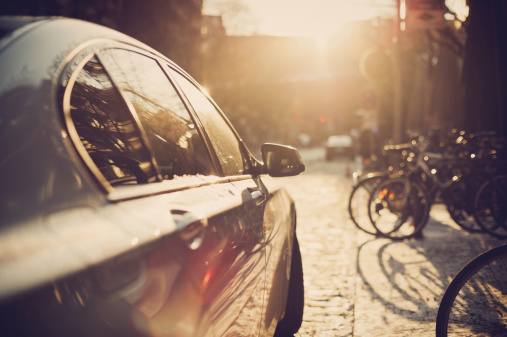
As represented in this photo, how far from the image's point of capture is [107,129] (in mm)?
1990

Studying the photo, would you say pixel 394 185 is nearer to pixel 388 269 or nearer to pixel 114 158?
pixel 388 269

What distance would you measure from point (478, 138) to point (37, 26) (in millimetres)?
8473

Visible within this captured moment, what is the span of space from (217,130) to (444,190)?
20.0ft

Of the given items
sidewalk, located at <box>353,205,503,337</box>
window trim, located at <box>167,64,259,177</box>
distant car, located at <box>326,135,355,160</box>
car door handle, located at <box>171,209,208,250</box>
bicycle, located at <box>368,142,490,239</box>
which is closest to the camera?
car door handle, located at <box>171,209,208,250</box>

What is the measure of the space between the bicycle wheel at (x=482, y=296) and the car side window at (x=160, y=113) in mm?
1272

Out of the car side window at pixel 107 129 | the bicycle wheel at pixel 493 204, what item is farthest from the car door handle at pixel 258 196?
the bicycle wheel at pixel 493 204

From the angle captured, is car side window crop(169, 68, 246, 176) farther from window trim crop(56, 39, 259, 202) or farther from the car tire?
the car tire

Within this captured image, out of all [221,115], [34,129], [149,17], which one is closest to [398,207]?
[221,115]

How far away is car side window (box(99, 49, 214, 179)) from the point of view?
221cm

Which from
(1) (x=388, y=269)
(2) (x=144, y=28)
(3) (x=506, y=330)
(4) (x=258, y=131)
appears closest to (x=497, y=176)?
(1) (x=388, y=269)

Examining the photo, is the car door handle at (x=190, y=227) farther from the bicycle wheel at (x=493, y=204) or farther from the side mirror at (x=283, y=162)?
the bicycle wheel at (x=493, y=204)

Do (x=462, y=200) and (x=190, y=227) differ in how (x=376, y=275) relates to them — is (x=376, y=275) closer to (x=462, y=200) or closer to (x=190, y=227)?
(x=462, y=200)

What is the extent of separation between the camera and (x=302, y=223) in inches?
397

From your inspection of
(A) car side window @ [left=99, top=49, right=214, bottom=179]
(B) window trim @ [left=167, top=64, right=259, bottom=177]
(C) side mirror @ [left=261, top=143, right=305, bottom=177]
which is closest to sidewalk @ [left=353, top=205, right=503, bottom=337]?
(C) side mirror @ [left=261, top=143, right=305, bottom=177]
